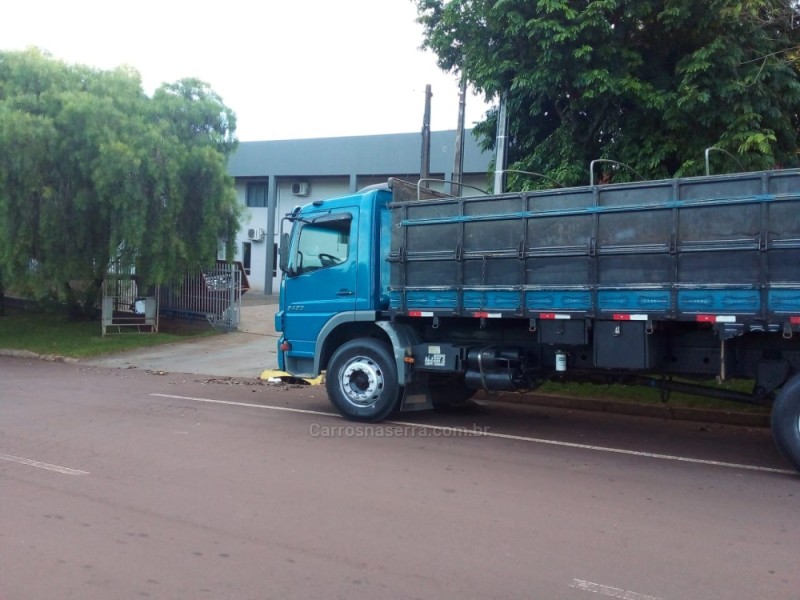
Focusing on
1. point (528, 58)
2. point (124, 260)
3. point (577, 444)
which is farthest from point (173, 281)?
point (577, 444)

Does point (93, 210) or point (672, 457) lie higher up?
Answer: point (93, 210)

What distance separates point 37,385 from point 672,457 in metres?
10.8

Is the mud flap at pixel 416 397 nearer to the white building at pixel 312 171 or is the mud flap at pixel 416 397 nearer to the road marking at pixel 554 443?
the road marking at pixel 554 443

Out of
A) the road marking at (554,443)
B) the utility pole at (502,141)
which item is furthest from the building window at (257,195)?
the road marking at (554,443)

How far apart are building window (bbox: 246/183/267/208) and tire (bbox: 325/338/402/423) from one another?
2572cm

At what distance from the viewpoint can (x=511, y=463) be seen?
7742mm

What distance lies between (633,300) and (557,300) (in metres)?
0.83

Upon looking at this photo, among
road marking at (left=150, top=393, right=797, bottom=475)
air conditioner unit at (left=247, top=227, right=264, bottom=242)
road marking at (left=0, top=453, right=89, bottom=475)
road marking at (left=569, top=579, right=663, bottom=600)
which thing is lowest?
road marking at (left=569, top=579, right=663, bottom=600)

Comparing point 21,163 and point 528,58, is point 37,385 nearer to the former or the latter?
point 21,163

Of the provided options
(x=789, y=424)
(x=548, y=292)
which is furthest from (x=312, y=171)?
(x=789, y=424)

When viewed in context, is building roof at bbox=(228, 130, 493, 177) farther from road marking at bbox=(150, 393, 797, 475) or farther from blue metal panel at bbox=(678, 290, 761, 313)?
blue metal panel at bbox=(678, 290, 761, 313)

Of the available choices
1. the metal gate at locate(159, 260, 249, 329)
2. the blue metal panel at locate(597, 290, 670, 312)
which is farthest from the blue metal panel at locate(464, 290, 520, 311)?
the metal gate at locate(159, 260, 249, 329)

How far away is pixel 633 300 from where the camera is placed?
789 centimetres

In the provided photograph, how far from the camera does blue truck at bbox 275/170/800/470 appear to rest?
7.21 m
